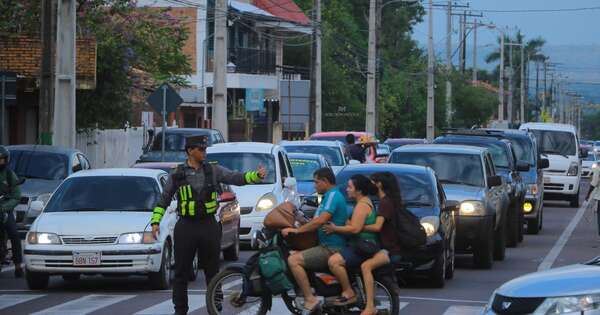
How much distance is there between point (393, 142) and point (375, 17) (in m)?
14.9

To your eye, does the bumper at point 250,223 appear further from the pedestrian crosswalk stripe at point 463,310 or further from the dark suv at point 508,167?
the pedestrian crosswalk stripe at point 463,310

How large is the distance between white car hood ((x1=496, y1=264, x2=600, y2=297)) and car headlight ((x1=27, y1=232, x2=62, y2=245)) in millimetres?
7631

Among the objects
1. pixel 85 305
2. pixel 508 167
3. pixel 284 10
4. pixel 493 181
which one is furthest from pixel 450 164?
pixel 284 10

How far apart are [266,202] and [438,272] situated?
6.50 m

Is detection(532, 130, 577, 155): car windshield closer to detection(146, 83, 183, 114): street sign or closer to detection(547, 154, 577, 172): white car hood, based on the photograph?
detection(547, 154, 577, 172): white car hood

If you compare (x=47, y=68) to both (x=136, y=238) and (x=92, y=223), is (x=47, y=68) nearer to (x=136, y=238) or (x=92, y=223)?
(x=92, y=223)

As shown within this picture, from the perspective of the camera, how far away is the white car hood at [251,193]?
24359mm

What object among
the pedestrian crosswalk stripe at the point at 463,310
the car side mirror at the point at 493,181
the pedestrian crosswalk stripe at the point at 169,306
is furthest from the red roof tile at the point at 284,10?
the pedestrian crosswalk stripe at the point at 463,310

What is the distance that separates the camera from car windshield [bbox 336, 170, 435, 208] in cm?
1892

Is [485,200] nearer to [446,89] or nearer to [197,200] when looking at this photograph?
[197,200]

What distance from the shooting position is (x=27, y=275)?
1783 centimetres

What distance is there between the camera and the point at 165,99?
108 ft

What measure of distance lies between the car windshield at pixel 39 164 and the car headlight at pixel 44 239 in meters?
7.89

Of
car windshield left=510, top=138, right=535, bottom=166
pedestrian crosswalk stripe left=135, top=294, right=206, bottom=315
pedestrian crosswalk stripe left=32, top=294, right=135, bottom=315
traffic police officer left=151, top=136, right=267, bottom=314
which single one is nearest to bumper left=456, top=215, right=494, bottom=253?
pedestrian crosswalk stripe left=135, top=294, right=206, bottom=315
